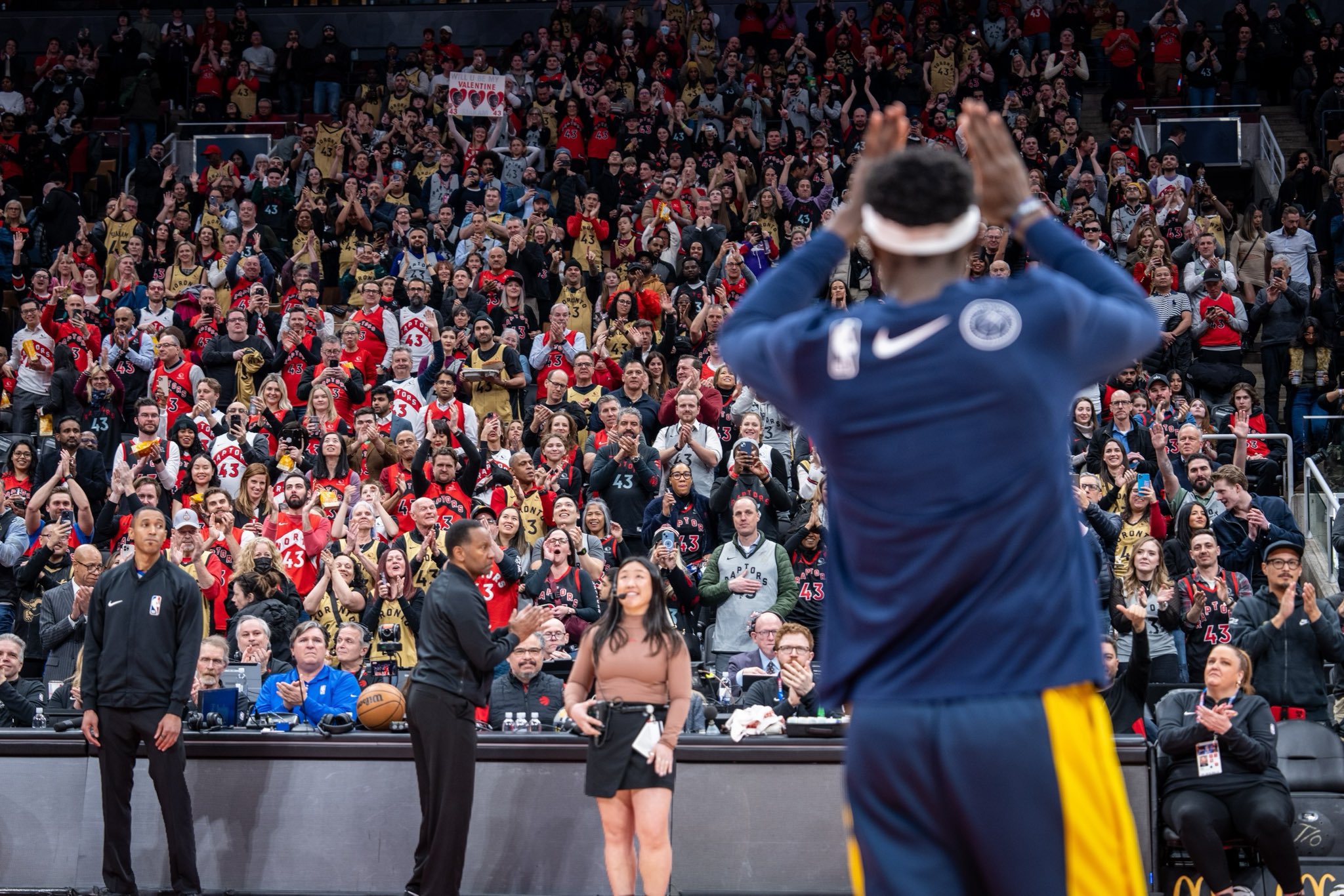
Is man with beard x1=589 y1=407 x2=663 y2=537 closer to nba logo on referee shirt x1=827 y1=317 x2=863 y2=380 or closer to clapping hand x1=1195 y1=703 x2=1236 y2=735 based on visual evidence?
clapping hand x1=1195 y1=703 x2=1236 y2=735

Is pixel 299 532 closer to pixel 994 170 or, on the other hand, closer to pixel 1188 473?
pixel 1188 473

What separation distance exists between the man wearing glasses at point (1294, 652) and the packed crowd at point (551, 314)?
1153 millimetres

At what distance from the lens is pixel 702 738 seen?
344 inches

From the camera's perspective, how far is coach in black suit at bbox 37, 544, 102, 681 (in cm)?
1131

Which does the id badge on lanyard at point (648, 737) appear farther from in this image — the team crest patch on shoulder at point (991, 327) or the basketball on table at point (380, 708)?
the team crest patch on shoulder at point (991, 327)

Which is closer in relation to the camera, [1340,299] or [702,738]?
[702,738]

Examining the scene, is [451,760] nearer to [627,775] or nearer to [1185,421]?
[627,775]

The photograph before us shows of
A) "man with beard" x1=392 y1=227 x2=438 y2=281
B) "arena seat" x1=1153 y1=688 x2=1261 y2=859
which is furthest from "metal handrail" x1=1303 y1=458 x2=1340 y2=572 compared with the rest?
"man with beard" x1=392 y1=227 x2=438 y2=281

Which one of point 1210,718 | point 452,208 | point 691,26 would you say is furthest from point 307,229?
point 1210,718

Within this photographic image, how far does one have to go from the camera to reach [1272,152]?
20.9 meters

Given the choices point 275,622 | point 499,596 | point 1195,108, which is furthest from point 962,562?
point 1195,108

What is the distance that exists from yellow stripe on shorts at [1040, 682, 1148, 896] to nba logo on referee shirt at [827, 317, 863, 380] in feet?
2.17

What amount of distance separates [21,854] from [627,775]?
4038 millimetres

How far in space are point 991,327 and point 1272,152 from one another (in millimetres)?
20193
